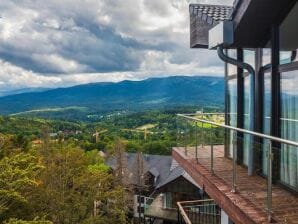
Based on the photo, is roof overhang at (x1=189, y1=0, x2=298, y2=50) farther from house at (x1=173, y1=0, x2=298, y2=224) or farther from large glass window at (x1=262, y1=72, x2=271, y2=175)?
large glass window at (x1=262, y1=72, x2=271, y2=175)

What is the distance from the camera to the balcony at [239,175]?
473cm

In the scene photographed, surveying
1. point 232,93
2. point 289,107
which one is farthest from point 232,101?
point 289,107

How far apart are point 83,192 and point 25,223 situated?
13.4 m

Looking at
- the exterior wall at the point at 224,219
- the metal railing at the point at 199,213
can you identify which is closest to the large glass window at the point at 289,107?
the exterior wall at the point at 224,219

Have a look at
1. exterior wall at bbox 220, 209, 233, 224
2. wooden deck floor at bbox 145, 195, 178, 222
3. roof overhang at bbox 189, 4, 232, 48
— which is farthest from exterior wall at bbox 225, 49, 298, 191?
wooden deck floor at bbox 145, 195, 178, 222

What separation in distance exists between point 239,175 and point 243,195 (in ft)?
1.35

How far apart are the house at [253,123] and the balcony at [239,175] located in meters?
0.01

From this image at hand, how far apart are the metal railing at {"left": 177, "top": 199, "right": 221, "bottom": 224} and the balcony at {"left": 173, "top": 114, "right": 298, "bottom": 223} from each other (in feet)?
3.50

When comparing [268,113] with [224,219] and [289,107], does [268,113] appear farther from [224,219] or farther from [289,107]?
[224,219]

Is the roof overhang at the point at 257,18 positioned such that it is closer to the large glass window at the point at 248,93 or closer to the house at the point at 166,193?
the large glass window at the point at 248,93

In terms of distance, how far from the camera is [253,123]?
8.05 metres

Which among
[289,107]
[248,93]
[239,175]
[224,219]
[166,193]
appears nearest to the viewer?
[239,175]

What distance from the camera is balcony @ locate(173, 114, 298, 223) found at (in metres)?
4.73

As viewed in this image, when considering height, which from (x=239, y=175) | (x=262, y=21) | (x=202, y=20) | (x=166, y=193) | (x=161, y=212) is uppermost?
(x=202, y=20)
